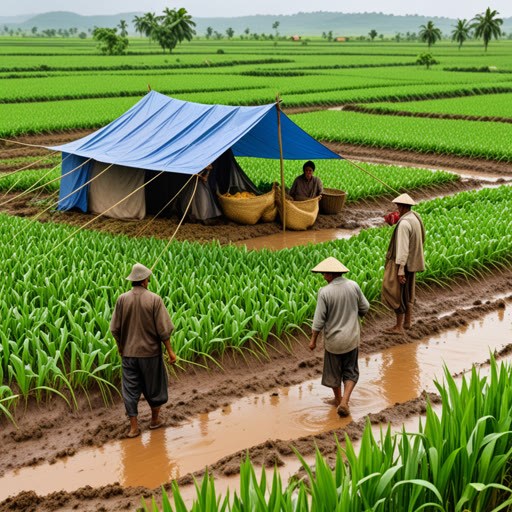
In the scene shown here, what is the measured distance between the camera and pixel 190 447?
532 centimetres

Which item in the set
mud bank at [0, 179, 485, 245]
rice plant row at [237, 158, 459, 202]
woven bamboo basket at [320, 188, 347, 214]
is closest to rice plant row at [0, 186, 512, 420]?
mud bank at [0, 179, 485, 245]

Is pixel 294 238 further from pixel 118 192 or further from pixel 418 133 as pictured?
pixel 418 133

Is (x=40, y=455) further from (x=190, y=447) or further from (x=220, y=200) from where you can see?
(x=220, y=200)

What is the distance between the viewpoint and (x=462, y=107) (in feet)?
97.6

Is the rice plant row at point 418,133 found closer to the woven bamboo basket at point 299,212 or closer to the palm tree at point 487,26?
the woven bamboo basket at point 299,212

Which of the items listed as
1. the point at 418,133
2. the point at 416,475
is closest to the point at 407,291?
the point at 416,475

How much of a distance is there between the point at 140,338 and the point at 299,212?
702 cm

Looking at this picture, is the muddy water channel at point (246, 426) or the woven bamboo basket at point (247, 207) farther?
the woven bamboo basket at point (247, 207)

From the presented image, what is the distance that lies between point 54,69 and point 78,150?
3952 centimetres

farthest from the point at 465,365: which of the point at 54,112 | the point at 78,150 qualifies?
the point at 54,112

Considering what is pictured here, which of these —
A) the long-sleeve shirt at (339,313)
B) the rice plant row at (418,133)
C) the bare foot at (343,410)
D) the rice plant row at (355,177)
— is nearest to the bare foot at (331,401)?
the bare foot at (343,410)

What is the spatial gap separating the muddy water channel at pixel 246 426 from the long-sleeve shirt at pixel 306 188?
5.08 m

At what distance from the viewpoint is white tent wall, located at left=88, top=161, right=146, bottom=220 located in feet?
40.4

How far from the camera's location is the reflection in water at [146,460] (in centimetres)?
491
